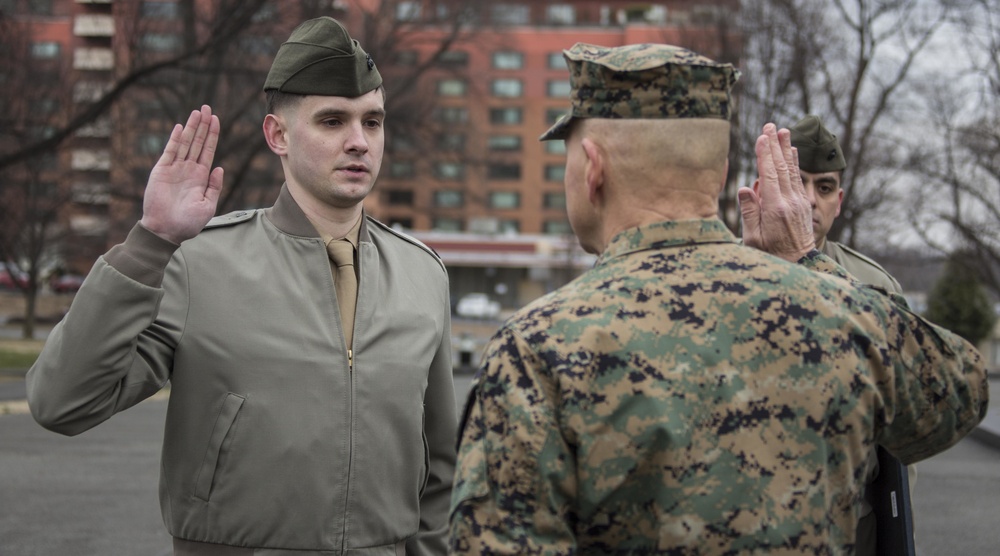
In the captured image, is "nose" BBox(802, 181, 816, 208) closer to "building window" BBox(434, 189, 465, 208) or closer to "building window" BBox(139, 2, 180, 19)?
"building window" BBox(139, 2, 180, 19)

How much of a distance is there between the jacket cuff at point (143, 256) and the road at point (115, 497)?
16.8 ft

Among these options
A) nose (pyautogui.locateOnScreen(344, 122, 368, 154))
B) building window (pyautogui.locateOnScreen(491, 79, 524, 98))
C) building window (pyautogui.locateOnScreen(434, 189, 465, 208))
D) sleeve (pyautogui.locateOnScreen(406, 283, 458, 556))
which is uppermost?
nose (pyautogui.locateOnScreen(344, 122, 368, 154))

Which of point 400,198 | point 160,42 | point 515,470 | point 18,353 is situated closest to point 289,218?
point 515,470

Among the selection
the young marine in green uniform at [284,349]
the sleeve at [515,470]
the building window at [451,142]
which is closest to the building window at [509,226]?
the building window at [451,142]

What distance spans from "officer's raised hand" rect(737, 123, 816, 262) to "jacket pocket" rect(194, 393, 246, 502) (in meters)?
1.49

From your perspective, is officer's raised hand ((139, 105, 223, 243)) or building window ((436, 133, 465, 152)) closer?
officer's raised hand ((139, 105, 223, 243))

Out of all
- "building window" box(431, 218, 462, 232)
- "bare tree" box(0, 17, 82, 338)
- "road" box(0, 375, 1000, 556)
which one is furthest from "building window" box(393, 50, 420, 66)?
"building window" box(431, 218, 462, 232)

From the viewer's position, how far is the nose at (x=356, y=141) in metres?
3.48

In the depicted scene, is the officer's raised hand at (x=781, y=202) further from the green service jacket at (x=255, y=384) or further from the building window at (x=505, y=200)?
the building window at (x=505, y=200)

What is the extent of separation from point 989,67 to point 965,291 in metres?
13.9

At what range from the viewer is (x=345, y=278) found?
3.45 meters

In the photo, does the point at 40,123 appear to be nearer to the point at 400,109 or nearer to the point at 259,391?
the point at 400,109

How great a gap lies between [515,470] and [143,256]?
4.39 feet

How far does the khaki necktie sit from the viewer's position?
3.38 metres
